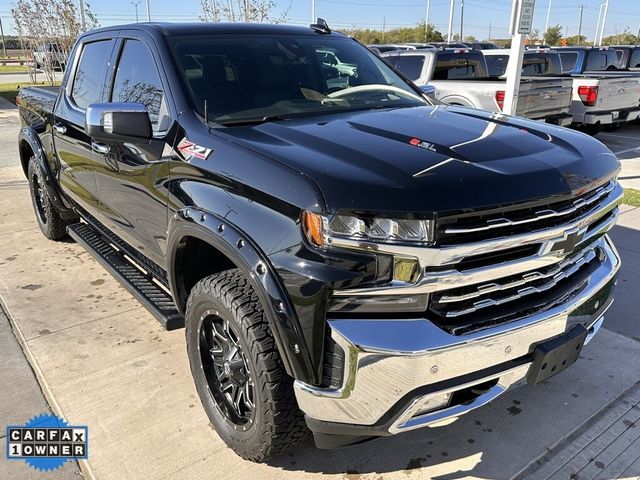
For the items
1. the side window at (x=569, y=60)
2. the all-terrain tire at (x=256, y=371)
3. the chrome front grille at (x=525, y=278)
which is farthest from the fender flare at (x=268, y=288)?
the side window at (x=569, y=60)

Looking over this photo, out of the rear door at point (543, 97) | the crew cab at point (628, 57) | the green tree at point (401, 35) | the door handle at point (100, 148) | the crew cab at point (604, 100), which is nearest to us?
the door handle at point (100, 148)

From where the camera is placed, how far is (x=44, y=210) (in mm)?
5621

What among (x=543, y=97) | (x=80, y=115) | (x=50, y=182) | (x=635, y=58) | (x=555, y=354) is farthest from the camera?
(x=635, y=58)

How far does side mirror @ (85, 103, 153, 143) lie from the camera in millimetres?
2801

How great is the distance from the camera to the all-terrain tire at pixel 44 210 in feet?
17.7

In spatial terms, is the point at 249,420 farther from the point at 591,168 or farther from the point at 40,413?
the point at 591,168

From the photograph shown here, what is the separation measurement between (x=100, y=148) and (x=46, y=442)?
182cm

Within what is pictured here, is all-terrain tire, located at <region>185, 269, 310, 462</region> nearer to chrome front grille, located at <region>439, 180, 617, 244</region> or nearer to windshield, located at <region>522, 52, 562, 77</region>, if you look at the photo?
chrome front grille, located at <region>439, 180, 617, 244</region>

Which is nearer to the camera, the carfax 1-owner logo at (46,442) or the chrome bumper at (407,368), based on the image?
the chrome bumper at (407,368)

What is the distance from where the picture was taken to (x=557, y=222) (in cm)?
232

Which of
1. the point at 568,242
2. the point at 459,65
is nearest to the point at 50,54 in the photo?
the point at 459,65

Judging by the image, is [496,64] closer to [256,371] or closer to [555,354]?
[555,354]

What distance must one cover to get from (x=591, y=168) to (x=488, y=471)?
1448 mm

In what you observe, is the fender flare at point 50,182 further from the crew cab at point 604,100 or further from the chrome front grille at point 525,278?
the crew cab at point 604,100
